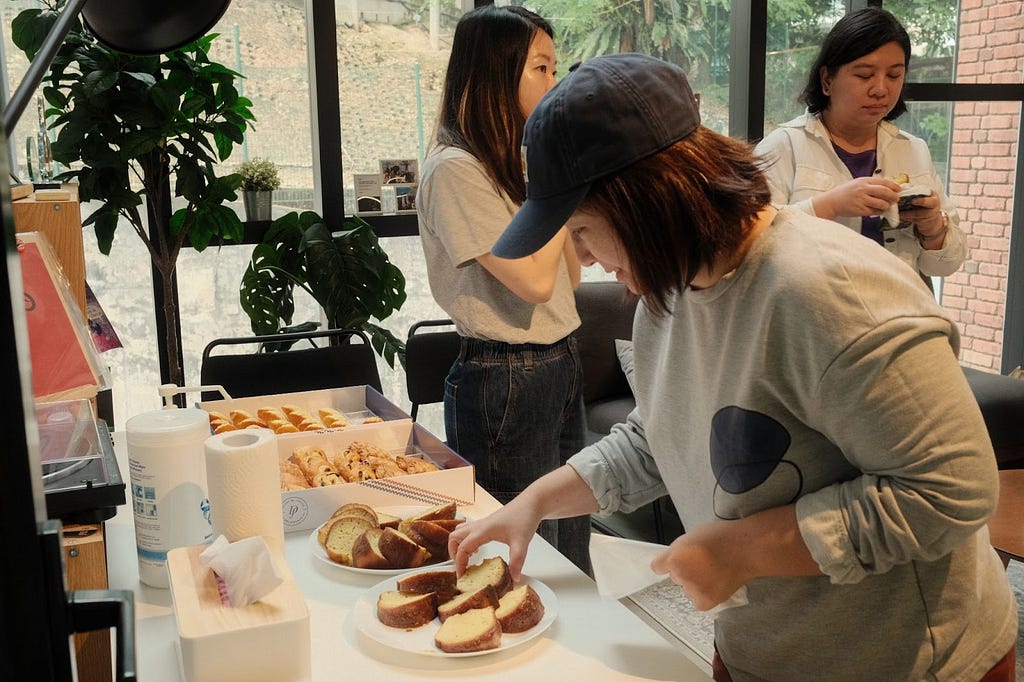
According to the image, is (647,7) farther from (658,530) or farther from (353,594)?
(353,594)

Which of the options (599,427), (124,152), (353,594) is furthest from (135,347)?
(353,594)

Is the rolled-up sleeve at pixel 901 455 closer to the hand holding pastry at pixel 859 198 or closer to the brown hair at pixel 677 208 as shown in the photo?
the brown hair at pixel 677 208

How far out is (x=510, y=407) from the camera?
1965 mm

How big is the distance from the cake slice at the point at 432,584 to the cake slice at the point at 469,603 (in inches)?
1.3

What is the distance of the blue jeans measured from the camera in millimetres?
1963

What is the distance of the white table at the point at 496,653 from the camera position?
1.11m

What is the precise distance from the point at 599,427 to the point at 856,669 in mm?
2627

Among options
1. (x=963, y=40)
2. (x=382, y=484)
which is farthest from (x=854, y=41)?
(x=963, y=40)

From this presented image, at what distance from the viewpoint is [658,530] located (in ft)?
10.9

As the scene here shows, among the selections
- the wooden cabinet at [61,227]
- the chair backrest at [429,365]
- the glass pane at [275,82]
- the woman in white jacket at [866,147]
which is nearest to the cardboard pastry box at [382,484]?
the wooden cabinet at [61,227]

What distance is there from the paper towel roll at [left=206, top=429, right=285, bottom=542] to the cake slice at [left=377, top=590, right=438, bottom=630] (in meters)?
0.18

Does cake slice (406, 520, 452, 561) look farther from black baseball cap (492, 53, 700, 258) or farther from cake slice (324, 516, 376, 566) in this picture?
black baseball cap (492, 53, 700, 258)

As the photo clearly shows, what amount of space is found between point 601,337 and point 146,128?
192 centimetres

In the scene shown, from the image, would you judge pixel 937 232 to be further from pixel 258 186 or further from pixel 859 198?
pixel 258 186
